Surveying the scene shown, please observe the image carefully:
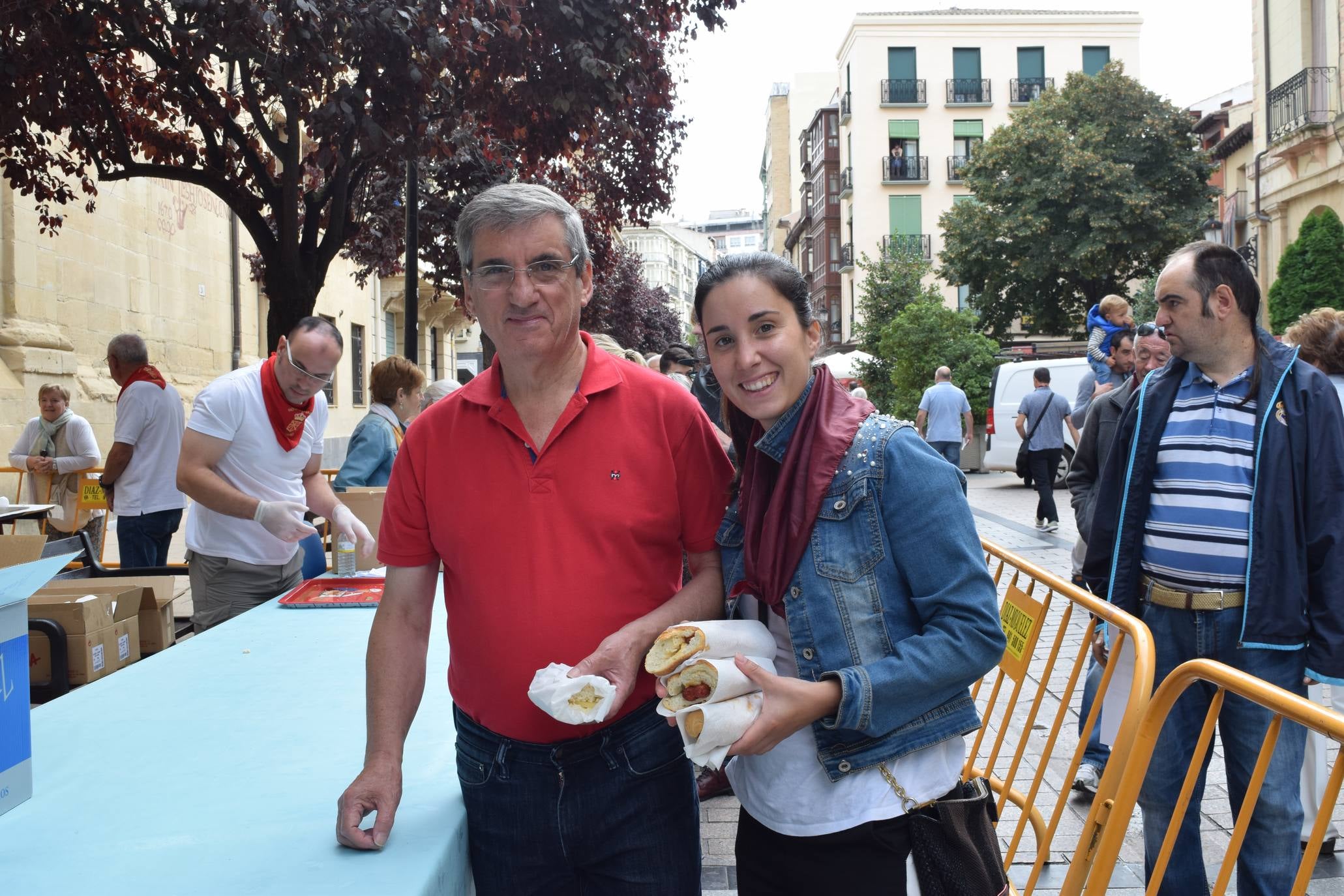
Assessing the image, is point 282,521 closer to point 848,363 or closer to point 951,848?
point 951,848

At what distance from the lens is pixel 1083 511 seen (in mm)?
5457

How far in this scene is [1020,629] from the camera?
10.5 ft

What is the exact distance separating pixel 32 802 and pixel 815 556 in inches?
63.7

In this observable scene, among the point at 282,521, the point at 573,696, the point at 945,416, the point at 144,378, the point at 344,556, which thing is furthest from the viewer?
the point at 945,416

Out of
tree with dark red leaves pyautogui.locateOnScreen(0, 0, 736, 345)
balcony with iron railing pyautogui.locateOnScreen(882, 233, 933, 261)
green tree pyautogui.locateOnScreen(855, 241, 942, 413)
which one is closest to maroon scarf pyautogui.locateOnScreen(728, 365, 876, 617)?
tree with dark red leaves pyautogui.locateOnScreen(0, 0, 736, 345)

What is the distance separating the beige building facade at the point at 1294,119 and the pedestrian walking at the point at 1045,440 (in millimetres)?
11073

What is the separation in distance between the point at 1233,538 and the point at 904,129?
4870 cm

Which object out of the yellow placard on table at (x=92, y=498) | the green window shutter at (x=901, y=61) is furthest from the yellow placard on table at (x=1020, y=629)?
the green window shutter at (x=901, y=61)

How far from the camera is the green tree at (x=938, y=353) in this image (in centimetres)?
2600

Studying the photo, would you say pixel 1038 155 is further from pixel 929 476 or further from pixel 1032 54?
pixel 929 476

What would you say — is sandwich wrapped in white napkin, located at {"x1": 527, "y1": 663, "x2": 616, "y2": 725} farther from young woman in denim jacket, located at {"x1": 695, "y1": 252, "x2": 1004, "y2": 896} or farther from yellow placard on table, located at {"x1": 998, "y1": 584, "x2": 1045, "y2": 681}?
yellow placard on table, located at {"x1": 998, "y1": 584, "x2": 1045, "y2": 681}

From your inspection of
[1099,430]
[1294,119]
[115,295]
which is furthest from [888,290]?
[1099,430]

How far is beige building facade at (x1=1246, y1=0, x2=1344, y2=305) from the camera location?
19625 millimetres

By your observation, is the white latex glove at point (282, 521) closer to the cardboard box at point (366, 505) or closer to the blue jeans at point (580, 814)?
the cardboard box at point (366, 505)
